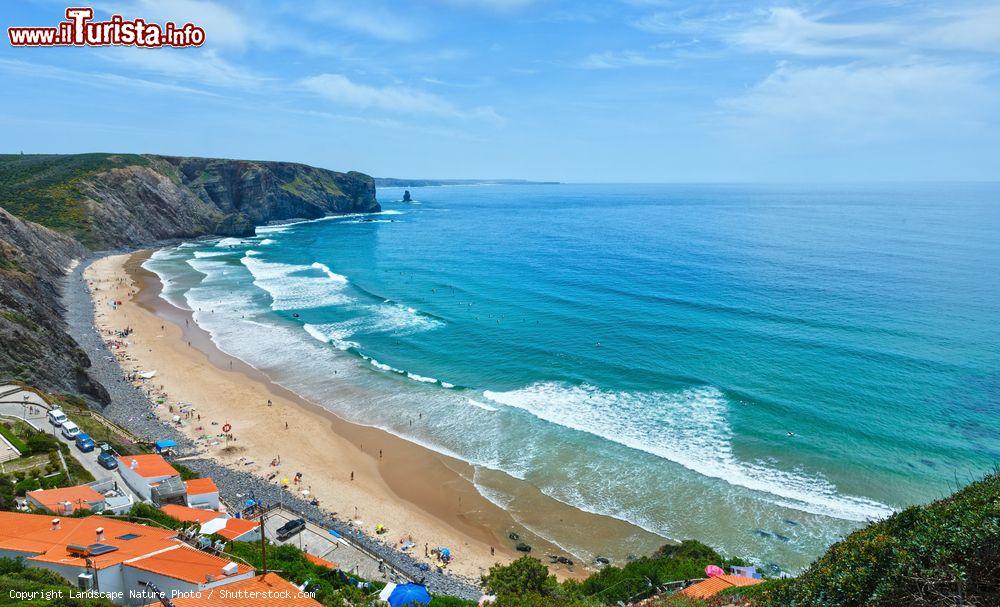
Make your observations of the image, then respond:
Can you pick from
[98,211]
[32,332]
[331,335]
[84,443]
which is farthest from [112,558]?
[98,211]

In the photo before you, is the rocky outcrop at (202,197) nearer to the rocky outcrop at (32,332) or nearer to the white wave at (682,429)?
the rocky outcrop at (32,332)

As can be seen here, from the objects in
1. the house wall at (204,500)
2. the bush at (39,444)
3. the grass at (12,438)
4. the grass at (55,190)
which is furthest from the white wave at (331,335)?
the grass at (55,190)

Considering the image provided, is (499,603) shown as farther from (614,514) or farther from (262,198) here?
(262,198)

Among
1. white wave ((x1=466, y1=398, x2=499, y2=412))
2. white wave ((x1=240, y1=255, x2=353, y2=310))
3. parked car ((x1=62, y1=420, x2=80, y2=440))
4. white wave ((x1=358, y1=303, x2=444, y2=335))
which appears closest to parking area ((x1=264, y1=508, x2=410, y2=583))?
parked car ((x1=62, y1=420, x2=80, y2=440))

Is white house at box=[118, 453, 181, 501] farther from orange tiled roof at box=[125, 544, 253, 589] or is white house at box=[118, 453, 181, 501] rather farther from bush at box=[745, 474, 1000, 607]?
bush at box=[745, 474, 1000, 607]

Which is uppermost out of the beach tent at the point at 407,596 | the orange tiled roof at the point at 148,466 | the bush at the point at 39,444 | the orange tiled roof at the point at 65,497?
the bush at the point at 39,444
